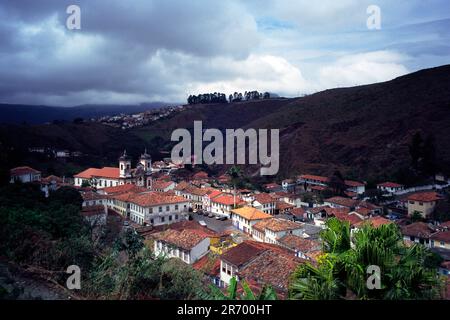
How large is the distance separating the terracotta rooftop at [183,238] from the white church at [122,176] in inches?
941

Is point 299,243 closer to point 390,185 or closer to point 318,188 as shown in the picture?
point 318,188

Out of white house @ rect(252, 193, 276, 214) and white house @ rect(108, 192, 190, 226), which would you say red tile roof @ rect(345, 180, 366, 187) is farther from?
white house @ rect(108, 192, 190, 226)

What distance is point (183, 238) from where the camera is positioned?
23.5 meters

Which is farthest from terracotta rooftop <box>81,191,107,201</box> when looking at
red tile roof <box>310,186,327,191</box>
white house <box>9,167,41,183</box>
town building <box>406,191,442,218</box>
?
town building <box>406,191,442,218</box>

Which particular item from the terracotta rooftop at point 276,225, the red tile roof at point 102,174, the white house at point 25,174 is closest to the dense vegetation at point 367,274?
the terracotta rooftop at point 276,225

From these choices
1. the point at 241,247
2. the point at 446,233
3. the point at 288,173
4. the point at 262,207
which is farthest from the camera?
the point at 288,173

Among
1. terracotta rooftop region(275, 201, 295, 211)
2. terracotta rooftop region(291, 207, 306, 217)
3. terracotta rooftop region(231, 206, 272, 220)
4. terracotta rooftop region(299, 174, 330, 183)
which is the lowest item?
terracotta rooftop region(291, 207, 306, 217)

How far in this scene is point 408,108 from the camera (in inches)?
2965

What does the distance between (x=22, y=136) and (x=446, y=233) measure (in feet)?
238

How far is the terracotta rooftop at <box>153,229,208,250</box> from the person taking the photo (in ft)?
73.7

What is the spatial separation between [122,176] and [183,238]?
95.6 feet

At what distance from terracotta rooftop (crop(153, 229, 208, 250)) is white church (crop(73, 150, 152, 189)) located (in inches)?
941
